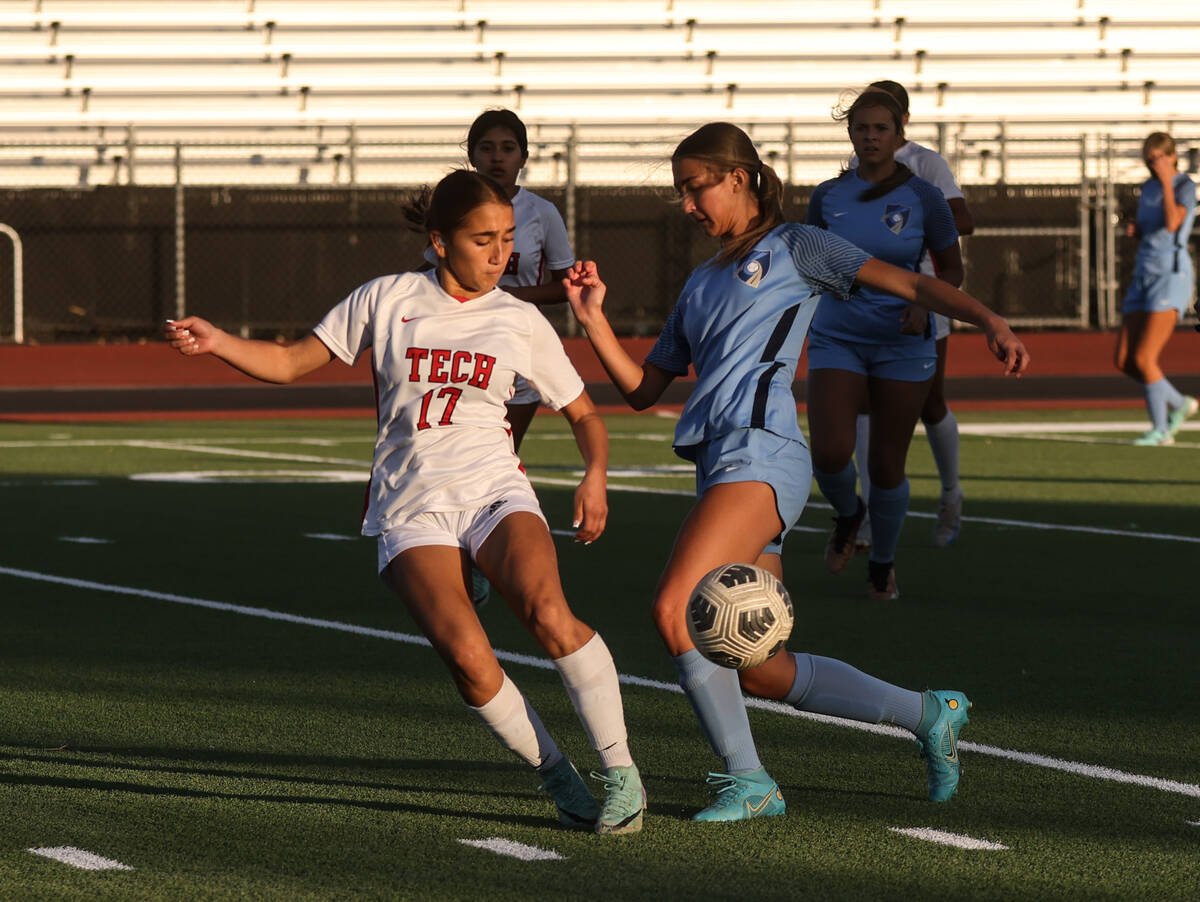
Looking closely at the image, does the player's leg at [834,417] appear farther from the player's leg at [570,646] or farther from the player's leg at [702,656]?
the player's leg at [570,646]

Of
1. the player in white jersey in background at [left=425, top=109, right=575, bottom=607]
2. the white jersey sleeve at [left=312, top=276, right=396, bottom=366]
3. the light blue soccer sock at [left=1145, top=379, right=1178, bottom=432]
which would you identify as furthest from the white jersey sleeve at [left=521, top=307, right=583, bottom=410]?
the light blue soccer sock at [left=1145, top=379, right=1178, bottom=432]

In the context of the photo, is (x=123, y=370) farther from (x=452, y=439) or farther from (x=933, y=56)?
(x=452, y=439)

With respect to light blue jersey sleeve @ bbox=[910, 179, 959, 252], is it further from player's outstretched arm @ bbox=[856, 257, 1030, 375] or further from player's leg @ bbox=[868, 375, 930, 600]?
player's outstretched arm @ bbox=[856, 257, 1030, 375]

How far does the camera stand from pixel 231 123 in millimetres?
27750

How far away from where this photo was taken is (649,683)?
683 cm

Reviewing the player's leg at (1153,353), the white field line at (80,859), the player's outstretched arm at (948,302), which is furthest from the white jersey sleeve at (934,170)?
the player's leg at (1153,353)

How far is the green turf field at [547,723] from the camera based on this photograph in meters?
4.48

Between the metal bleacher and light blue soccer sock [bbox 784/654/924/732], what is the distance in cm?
2203

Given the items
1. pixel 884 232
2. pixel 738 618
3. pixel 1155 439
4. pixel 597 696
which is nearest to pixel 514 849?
pixel 597 696

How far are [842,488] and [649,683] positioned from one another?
7.86ft

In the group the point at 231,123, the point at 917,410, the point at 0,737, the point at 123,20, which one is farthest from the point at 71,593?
the point at 123,20

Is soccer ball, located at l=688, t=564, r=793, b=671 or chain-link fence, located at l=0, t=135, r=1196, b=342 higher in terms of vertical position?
chain-link fence, located at l=0, t=135, r=1196, b=342

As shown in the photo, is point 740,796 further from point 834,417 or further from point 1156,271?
point 1156,271

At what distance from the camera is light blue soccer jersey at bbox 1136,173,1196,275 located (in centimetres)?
1548
